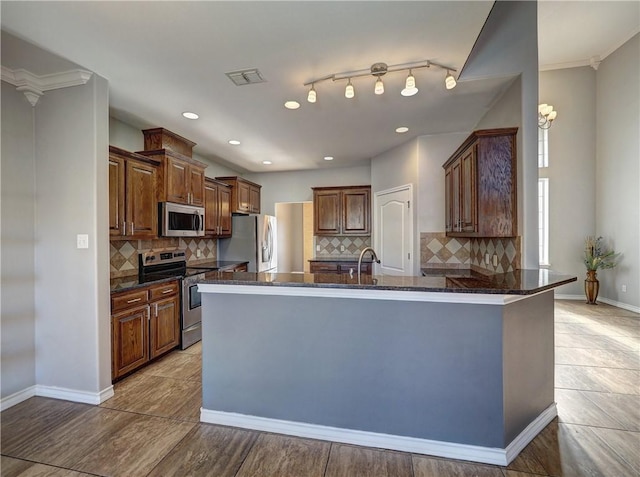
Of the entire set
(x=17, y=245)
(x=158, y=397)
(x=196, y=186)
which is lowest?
(x=158, y=397)

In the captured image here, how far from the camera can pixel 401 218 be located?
4.43 metres

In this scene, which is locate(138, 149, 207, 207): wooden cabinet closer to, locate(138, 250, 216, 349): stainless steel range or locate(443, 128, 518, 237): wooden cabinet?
locate(138, 250, 216, 349): stainless steel range

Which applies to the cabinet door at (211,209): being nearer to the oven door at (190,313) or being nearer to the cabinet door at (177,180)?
the cabinet door at (177,180)

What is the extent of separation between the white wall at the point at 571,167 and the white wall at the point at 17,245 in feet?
24.4

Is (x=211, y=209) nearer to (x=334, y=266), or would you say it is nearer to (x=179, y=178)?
(x=179, y=178)

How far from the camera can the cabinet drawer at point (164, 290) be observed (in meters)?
3.01

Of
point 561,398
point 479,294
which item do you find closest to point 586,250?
point 561,398

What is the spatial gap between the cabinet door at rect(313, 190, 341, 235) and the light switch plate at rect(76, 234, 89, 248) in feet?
11.9

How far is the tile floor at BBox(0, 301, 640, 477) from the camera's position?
1.64 metres

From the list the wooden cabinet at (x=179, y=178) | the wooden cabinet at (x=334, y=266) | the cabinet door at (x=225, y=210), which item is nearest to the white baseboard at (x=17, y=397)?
the wooden cabinet at (x=179, y=178)

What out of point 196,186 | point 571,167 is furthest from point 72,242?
point 571,167

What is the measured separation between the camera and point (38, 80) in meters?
2.31

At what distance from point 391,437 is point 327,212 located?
402cm

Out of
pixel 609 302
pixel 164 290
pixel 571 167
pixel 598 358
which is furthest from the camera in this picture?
pixel 571 167
